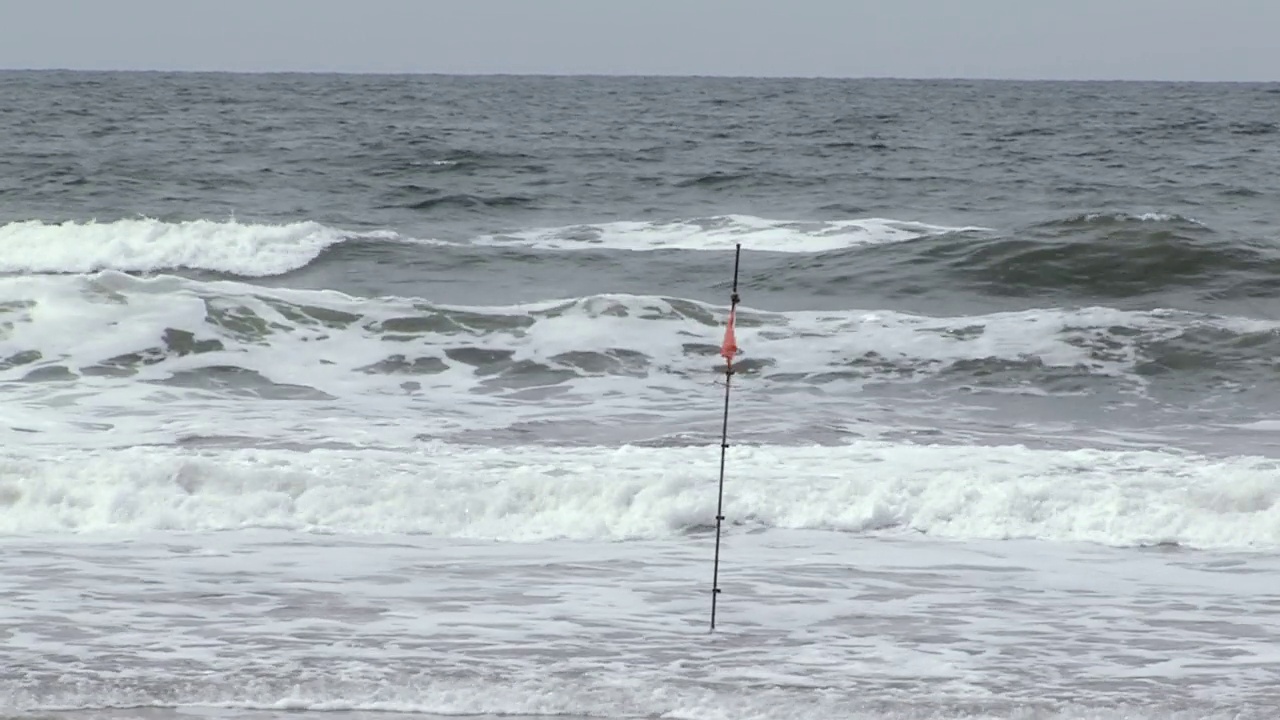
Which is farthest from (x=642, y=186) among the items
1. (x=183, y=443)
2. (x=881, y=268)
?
(x=183, y=443)

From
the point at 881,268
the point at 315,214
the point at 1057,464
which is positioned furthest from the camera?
the point at 315,214

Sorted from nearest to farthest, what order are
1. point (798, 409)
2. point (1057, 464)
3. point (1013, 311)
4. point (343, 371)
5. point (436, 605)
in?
1. point (436, 605)
2. point (1057, 464)
3. point (798, 409)
4. point (343, 371)
5. point (1013, 311)

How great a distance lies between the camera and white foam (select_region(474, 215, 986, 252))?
61.3 feet

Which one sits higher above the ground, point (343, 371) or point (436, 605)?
point (343, 371)

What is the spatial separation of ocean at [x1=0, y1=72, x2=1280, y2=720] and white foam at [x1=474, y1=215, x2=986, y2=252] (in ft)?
0.43

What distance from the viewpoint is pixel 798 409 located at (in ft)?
35.0

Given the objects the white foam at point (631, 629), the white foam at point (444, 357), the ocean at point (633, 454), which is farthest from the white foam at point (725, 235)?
the white foam at point (631, 629)

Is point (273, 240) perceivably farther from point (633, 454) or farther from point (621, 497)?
point (621, 497)

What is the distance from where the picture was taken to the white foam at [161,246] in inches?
689

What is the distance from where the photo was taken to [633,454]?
905cm

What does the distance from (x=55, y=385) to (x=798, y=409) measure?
16.3 ft

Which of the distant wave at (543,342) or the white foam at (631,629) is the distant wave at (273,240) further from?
the white foam at (631,629)

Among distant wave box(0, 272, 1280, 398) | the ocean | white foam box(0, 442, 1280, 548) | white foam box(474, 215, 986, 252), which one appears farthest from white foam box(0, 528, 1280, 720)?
white foam box(474, 215, 986, 252)

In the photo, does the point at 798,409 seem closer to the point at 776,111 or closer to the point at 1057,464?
the point at 1057,464
